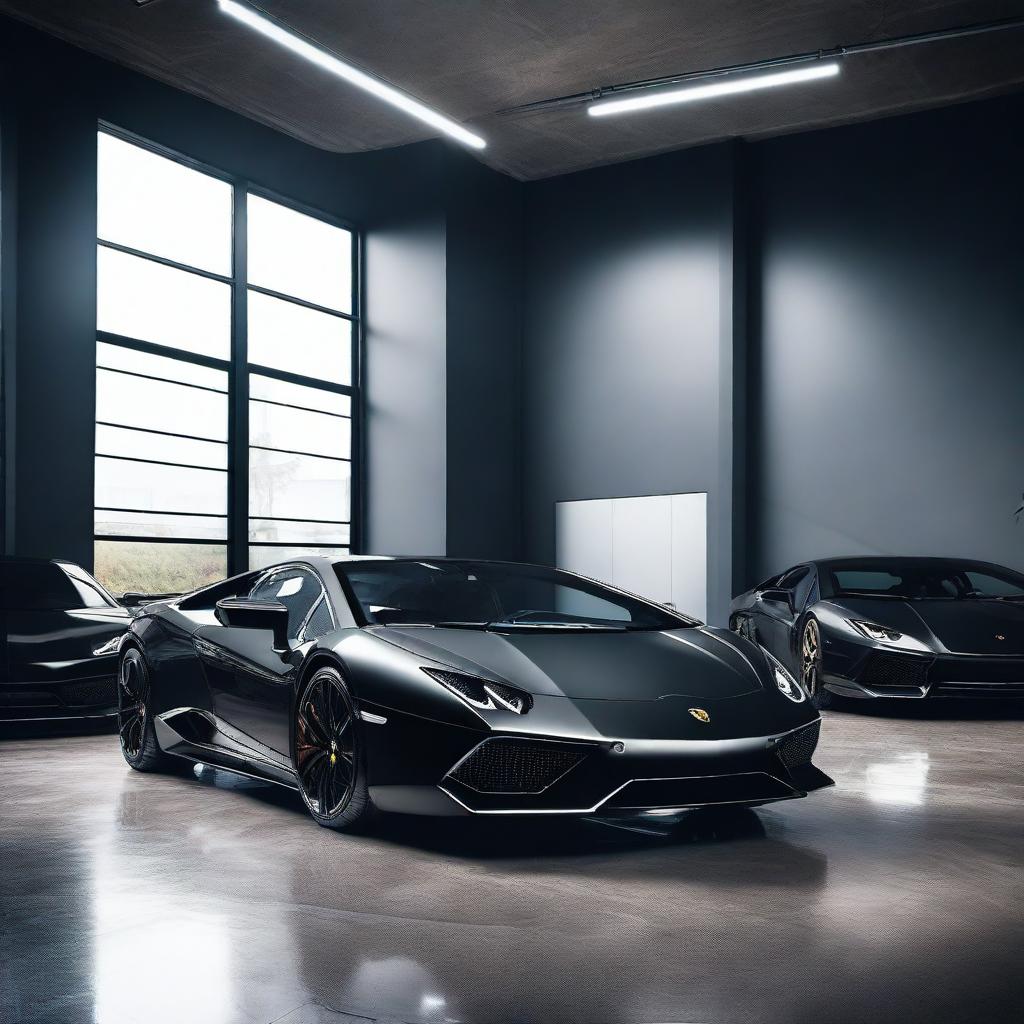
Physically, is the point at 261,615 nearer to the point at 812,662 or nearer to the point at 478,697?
the point at 478,697

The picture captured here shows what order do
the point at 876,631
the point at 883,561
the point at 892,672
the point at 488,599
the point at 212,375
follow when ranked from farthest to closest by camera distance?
the point at 212,375 < the point at 883,561 < the point at 876,631 < the point at 892,672 < the point at 488,599

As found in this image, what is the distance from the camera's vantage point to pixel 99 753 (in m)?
6.45

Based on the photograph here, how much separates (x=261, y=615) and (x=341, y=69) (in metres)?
8.64

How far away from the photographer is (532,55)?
1238 centimetres

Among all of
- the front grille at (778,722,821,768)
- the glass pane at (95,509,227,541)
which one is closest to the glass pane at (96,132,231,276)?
the glass pane at (95,509,227,541)

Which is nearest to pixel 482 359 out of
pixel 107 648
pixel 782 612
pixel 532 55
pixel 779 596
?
pixel 532 55

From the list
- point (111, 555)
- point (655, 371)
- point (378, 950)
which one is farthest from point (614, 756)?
point (655, 371)

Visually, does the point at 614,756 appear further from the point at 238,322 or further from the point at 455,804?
the point at 238,322

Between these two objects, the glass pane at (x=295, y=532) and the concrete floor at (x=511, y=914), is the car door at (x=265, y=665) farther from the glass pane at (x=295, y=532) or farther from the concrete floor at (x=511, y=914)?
the glass pane at (x=295, y=532)

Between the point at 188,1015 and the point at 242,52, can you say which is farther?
the point at 242,52

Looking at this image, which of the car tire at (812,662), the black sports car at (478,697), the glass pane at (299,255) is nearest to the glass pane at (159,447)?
the glass pane at (299,255)

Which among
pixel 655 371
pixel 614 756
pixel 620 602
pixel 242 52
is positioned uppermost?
pixel 242 52

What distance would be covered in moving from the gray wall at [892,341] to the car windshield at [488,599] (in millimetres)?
9762

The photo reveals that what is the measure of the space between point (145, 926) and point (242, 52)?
1090 cm
